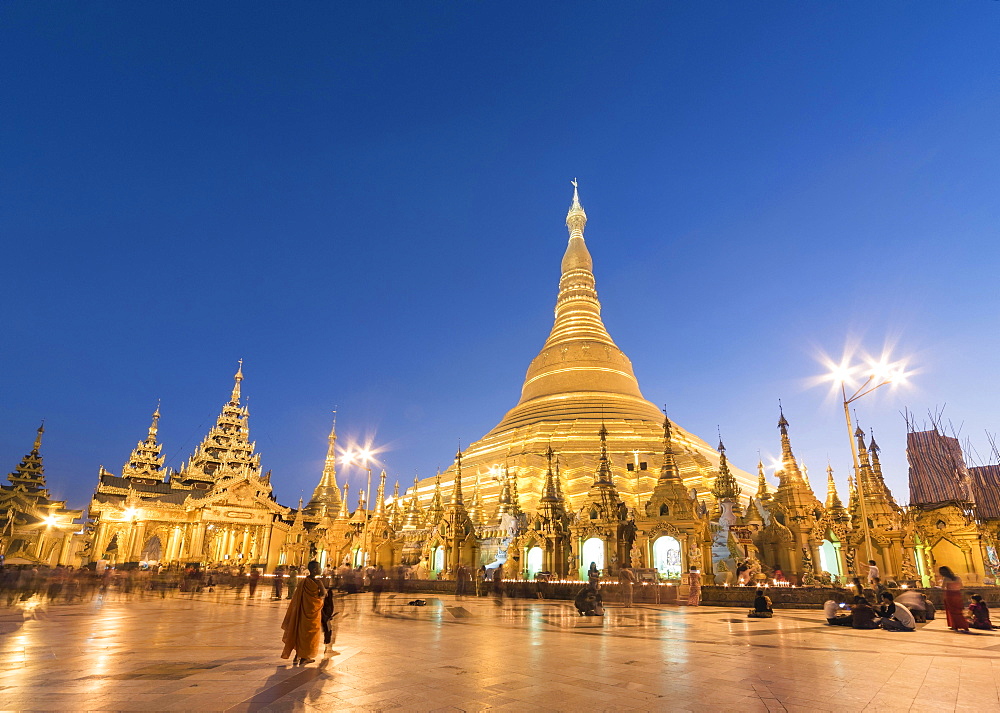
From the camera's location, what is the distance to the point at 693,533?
24.5 m

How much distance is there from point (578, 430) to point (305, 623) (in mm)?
40113

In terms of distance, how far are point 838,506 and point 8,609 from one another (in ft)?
117

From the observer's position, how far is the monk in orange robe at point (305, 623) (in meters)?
7.64

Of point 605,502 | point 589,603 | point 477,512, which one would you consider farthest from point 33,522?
point 589,603

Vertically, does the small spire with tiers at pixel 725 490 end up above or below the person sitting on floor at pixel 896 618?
above

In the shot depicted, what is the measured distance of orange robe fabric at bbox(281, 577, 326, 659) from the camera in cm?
765

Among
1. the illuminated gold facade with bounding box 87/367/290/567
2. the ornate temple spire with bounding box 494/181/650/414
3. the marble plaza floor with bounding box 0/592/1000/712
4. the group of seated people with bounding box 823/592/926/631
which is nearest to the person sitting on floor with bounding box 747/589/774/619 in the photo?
the group of seated people with bounding box 823/592/926/631

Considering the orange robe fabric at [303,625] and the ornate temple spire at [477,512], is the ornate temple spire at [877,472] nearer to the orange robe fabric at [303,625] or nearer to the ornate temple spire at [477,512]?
the ornate temple spire at [477,512]

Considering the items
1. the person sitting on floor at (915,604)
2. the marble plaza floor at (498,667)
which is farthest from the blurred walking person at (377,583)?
the person sitting on floor at (915,604)

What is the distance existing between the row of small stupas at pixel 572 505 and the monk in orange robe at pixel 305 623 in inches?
686

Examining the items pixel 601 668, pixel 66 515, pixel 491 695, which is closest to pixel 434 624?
pixel 601 668

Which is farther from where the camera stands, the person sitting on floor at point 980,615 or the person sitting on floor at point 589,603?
the person sitting on floor at point 589,603

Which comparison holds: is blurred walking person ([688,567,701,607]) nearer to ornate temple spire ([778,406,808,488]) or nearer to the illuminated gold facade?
ornate temple spire ([778,406,808,488])

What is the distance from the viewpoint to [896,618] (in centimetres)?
1207
